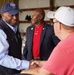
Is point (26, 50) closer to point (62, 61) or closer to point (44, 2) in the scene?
point (62, 61)

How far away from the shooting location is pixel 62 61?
153 centimetres

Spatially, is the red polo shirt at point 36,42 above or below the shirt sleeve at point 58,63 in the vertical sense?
below

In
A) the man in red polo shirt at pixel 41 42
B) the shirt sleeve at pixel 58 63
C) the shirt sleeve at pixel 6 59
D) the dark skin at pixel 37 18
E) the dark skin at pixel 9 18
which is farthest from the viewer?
the dark skin at pixel 37 18

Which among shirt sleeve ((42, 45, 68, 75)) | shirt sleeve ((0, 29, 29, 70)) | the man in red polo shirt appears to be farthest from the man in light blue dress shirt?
the man in red polo shirt

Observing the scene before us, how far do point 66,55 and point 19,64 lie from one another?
0.97 meters

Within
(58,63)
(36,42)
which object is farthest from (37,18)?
(58,63)

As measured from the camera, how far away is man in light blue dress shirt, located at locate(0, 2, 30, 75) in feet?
7.82

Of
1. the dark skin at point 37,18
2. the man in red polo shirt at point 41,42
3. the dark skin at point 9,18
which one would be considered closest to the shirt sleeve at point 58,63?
the dark skin at point 9,18

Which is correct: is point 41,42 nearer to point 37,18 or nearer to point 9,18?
point 37,18

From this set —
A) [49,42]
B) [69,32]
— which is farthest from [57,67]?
[49,42]

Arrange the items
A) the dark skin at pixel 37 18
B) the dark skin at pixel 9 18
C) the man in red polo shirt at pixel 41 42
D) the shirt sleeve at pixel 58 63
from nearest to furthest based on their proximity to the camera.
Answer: the shirt sleeve at pixel 58 63 < the dark skin at pixel 9 18 < the man in red polo shirt at pixel 41 42 < the dark skin at pixel 37 18

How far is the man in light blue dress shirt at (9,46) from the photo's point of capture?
238 cm

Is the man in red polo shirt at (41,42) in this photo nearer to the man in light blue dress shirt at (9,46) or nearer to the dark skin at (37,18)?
the dark skin at (37,18)

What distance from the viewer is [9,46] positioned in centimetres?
245
